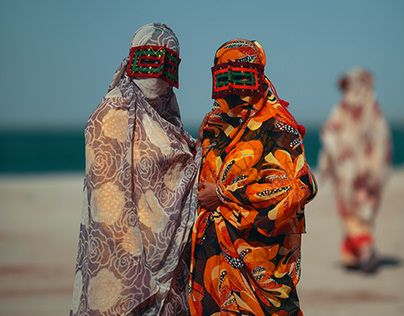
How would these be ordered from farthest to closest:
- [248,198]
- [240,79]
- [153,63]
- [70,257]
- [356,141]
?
1. [70,257]
2. [356,141]
3. [153,63]
4. [240,79]
5. [248,198]

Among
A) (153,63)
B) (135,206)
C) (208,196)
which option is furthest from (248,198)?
(153,63)

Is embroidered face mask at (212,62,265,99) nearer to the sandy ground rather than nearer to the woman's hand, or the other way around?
the woman's hand

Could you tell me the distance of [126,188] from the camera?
5.25 meters

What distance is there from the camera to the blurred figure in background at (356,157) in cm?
1350

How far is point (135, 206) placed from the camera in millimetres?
→ 5320

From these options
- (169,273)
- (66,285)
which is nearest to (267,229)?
(169,273)

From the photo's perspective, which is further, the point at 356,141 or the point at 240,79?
the point at 356,141

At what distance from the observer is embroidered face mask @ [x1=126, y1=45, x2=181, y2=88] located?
17.8ft

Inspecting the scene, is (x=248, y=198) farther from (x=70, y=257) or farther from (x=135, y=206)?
(x=70, y=257)

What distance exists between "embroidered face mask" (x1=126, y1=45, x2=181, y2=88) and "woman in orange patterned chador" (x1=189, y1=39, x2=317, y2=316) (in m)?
0.24

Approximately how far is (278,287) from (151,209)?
753 millimetres

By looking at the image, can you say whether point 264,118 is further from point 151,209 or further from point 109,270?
point 109,270

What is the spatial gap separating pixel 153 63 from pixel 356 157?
8.69 meters

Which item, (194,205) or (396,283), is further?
(396,283)
